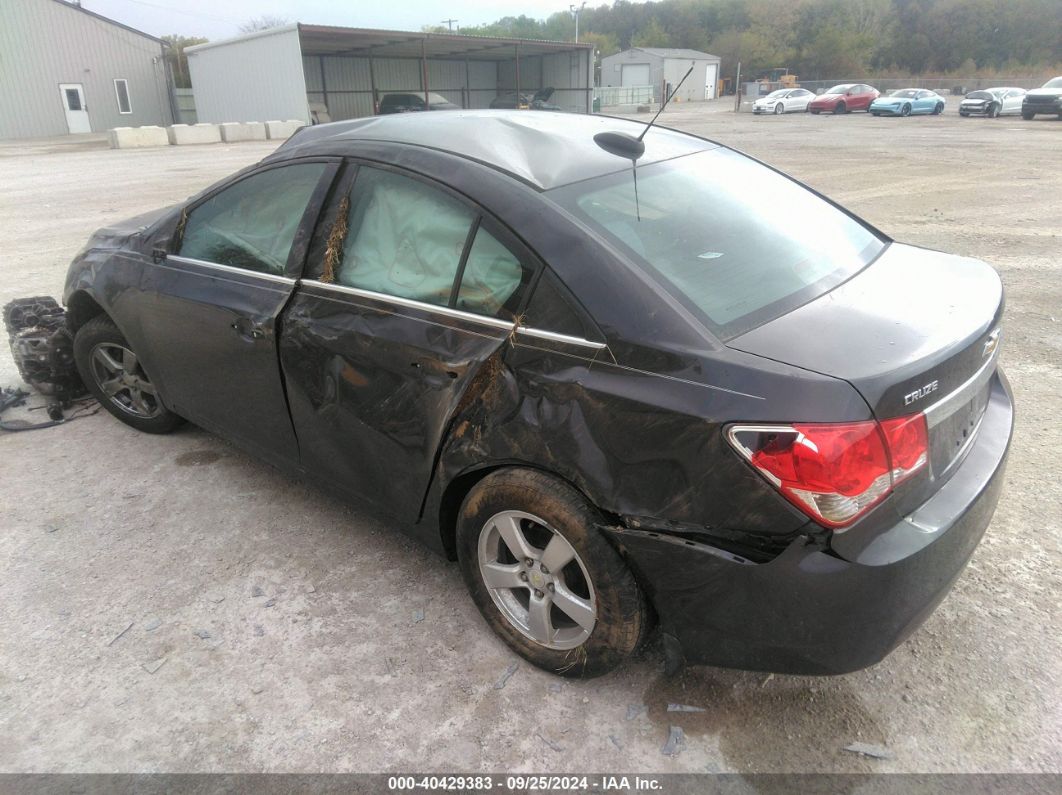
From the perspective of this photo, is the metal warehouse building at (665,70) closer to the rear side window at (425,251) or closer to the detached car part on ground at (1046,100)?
the detached car part on ground at (1046,100)

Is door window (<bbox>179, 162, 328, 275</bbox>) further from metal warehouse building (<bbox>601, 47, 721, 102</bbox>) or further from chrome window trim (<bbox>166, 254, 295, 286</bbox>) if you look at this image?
metal warehouse building (<bbox>601, 47, 721, 102</bbox>)

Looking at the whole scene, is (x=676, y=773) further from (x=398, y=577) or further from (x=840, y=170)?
(x=840, y=170)

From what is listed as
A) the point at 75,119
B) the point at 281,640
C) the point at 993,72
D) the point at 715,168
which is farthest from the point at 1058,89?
the point at 993,72

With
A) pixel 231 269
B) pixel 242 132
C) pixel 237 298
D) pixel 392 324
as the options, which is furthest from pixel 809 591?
pixel 242 132

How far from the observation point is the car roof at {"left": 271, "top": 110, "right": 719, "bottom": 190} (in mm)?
2514

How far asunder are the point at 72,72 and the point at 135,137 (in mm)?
14750

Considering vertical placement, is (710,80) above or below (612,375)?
above

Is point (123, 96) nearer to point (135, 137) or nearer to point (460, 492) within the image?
point (135, 137)

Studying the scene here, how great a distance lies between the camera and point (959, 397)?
2074 millimetres

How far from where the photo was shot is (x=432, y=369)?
2406 mm

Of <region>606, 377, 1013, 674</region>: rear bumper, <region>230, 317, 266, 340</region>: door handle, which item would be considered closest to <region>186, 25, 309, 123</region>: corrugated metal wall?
<region>230, 317, 266, 340</region>: door handle

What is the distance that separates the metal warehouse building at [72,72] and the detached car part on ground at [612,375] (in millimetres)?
41868

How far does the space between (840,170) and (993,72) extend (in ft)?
241

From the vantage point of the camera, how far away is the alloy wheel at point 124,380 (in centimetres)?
397
